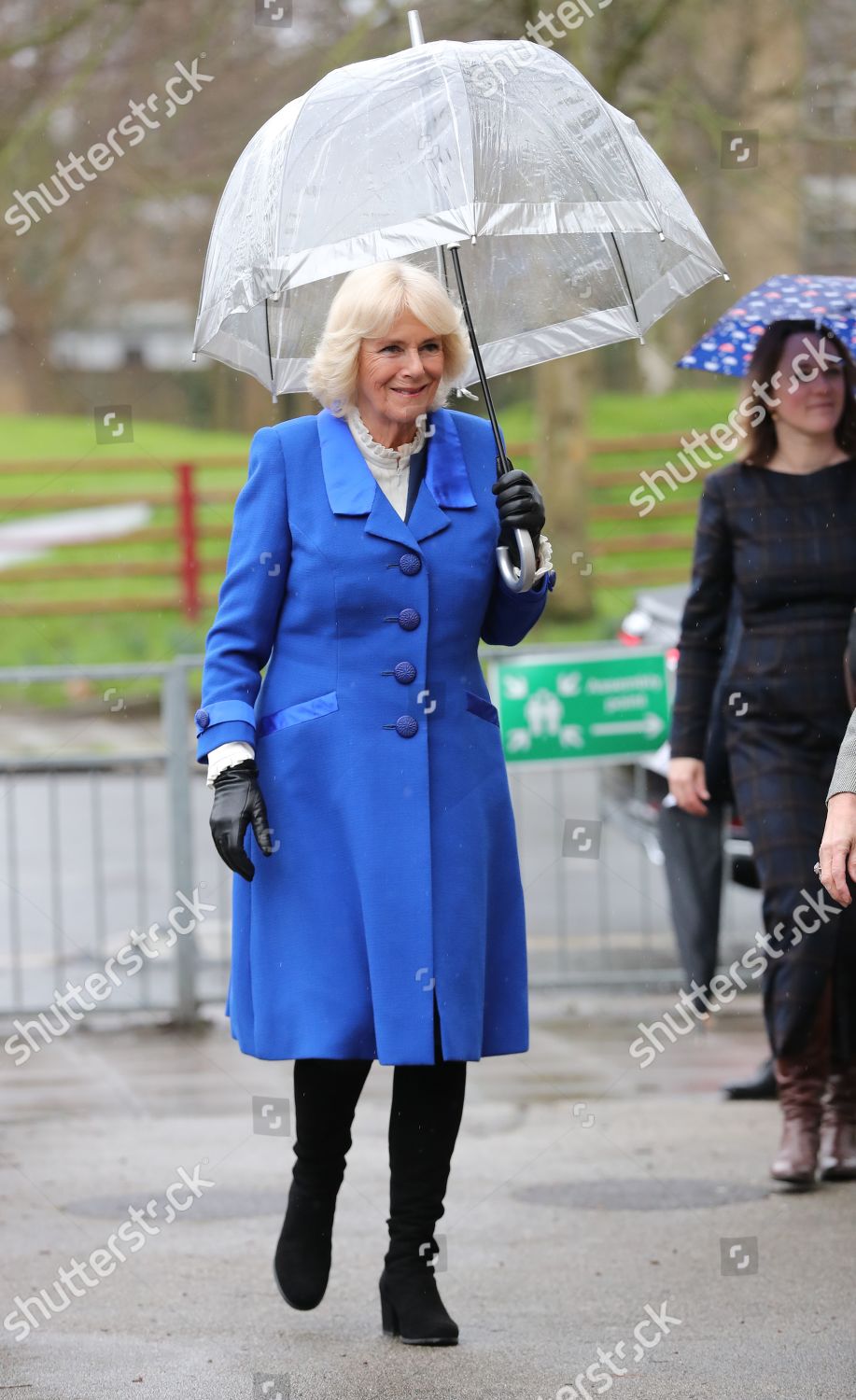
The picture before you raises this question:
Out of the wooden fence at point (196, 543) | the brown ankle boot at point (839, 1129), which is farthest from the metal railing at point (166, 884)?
the wooden fence at point (196, 543)

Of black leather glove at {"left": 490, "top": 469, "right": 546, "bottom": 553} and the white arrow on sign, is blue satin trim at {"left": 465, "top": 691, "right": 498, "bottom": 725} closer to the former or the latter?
black leather glove at {"left": 490, "top": 469, "right": 546, "bottom": 553}

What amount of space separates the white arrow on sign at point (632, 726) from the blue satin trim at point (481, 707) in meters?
3.01

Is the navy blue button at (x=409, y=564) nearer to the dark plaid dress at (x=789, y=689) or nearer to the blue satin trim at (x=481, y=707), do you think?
the blue satin trim at (x=481, y=707)

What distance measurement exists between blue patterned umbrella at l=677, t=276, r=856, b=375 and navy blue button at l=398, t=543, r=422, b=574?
5.01ft

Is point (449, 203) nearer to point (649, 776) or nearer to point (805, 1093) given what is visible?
point (805, 1093)

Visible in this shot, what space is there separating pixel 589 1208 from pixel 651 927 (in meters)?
3.37

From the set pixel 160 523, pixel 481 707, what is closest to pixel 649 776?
pixel 481 707

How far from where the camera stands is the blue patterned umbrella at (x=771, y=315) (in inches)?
190

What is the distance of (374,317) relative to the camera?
143 inches

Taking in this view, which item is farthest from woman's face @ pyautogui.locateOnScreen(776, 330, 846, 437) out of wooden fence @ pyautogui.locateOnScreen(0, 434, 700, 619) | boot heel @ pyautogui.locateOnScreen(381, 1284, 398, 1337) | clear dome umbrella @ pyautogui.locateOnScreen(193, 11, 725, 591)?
wooden fence @ pyautogui.locateOnScreen(0, 434, 700, 619)

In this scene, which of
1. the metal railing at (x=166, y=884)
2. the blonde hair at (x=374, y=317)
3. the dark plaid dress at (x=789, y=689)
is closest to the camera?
the blonde hair at (x=374, y=317)

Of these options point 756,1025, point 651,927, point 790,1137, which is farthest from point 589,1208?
point 651,927

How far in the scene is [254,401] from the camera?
2469 cm

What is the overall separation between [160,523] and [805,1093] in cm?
1525
